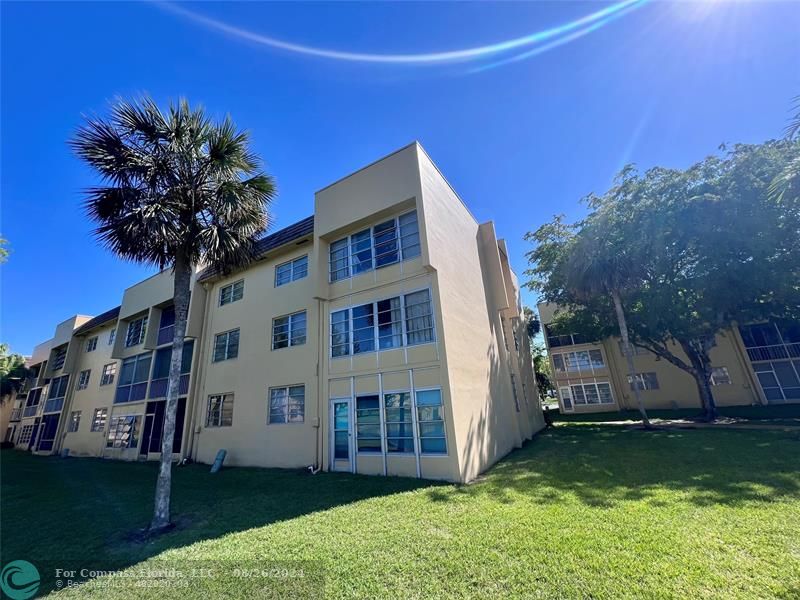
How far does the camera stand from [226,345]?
1571 centimetres

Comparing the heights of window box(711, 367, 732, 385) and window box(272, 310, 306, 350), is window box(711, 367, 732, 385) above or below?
below

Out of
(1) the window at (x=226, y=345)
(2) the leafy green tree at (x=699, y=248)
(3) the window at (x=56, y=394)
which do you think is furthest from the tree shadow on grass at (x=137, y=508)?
(3) the window at (x=56, y=394)

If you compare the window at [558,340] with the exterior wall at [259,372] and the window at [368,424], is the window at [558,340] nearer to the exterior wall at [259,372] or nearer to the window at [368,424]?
Answer: the window at [368,424]

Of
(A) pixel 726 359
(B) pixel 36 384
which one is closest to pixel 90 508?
(B) pixel 36 384

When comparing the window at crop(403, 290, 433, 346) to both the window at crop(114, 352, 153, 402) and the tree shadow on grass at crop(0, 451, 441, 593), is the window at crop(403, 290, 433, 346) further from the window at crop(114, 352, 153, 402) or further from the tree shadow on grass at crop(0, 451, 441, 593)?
the window at crop(114, 352, 153, 402)

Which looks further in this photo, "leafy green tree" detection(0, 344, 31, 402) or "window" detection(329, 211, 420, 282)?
"leafy green tree" detection(0, 344, 31, 402)

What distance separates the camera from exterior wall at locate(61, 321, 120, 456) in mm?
21344

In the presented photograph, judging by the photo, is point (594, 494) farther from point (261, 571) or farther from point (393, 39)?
point (393, 39)

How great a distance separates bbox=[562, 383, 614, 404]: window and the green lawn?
66.1 ft

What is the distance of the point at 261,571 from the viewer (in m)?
4.75

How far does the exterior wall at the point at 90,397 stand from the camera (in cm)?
2134

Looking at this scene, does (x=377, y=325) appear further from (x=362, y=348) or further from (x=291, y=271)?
(x=291, y=271)

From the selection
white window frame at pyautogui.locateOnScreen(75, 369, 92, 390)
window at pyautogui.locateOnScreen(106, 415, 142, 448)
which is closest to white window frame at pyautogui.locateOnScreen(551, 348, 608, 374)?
window at pyautogui.locateOnScreen(106, 415, 142, 448)

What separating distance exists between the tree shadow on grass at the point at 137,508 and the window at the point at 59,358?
20773 mm
